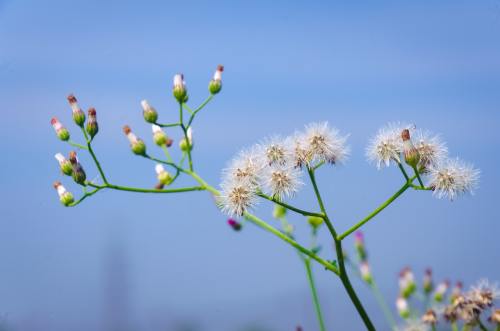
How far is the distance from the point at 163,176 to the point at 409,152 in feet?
3.89

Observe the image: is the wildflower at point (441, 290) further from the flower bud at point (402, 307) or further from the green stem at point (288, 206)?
the green stem at point (288, 206)

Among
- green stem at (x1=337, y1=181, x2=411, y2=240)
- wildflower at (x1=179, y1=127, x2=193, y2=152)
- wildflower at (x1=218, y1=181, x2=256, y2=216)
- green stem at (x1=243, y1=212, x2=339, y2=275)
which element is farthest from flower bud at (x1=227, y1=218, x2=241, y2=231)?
green stem at (x1=337, y1=181, x2=411, y2=240)

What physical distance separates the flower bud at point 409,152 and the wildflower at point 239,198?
0.58 metres

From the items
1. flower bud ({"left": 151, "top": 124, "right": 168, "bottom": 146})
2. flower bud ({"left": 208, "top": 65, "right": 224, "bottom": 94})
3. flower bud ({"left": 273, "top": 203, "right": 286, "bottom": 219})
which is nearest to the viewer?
flower bud ({"left": 151, "top": 124, "right": 168, "bottom": 146})

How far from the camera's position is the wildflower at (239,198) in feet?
7.64

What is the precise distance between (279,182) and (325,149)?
0.77 ft

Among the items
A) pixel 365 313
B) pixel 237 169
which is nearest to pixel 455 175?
pixel 365 313

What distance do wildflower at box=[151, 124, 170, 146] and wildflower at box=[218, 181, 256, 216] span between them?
0.84 meters

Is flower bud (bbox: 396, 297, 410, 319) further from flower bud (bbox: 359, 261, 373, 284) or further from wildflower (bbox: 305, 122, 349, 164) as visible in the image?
wildflower (bbox: 305, 122, 349, 164)

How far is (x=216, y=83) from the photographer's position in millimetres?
3236

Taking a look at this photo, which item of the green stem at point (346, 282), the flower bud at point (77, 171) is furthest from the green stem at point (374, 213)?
the flower bud at point (77, 171)

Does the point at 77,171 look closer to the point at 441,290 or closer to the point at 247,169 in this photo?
the point at 247,169

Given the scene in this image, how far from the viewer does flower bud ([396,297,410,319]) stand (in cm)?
348

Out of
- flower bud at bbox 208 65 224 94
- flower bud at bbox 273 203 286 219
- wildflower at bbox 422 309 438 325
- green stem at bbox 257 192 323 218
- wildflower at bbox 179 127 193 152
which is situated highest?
flower bud at bbox 208 65 224 94
